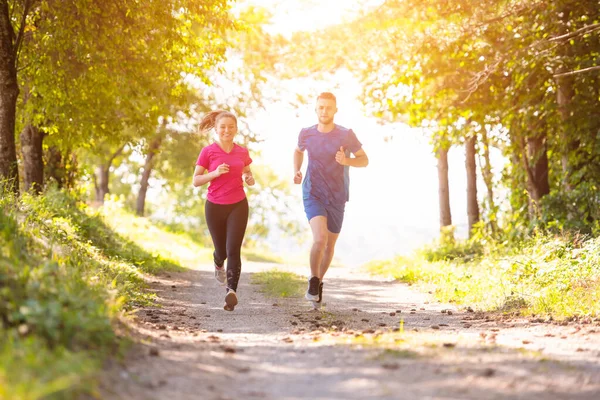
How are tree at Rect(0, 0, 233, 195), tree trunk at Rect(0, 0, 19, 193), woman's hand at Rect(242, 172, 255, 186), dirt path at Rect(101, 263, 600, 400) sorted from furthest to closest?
tree at Rect(0, 0, 233, 195), tree trunk at Rect(0, 0, 19, 193), woman's hand at Rect(242, 172, 255, 186), dirt path at Rect(101, 263, 600, 400)

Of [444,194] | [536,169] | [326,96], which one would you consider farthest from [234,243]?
[444,194]

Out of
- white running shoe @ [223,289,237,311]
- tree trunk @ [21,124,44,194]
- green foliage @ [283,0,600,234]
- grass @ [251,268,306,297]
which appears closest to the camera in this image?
white running shoe @ [223,289,237,311]

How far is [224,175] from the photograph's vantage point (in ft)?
26.6

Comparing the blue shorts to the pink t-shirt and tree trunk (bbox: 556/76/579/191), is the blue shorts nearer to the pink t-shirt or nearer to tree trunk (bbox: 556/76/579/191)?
the pink t-shirt

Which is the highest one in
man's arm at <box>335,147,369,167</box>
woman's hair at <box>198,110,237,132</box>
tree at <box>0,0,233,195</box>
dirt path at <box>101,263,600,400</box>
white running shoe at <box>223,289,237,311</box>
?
tree at <box>0,0,233,195</box>

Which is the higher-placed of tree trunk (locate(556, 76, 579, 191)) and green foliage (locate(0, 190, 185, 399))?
tree trunk (locate(556, 76, 579, 191))

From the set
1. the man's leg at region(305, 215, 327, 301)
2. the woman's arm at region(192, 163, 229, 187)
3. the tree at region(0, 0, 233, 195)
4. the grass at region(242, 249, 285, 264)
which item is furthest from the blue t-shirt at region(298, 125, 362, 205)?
the grass at region(242, 249, 285, 264)

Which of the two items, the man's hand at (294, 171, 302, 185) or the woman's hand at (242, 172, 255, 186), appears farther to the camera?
the man's hand at (294, 171, 302, 185)

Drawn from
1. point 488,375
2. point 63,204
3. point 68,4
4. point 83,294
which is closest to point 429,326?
point 488,375

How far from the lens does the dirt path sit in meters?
4.00

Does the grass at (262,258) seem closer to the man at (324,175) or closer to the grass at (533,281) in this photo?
the grass at (533,281)

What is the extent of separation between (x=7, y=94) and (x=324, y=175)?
6.21 metres

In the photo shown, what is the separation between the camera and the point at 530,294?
878 cm

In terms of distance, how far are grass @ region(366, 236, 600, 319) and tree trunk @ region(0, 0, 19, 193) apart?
7.37 meters
